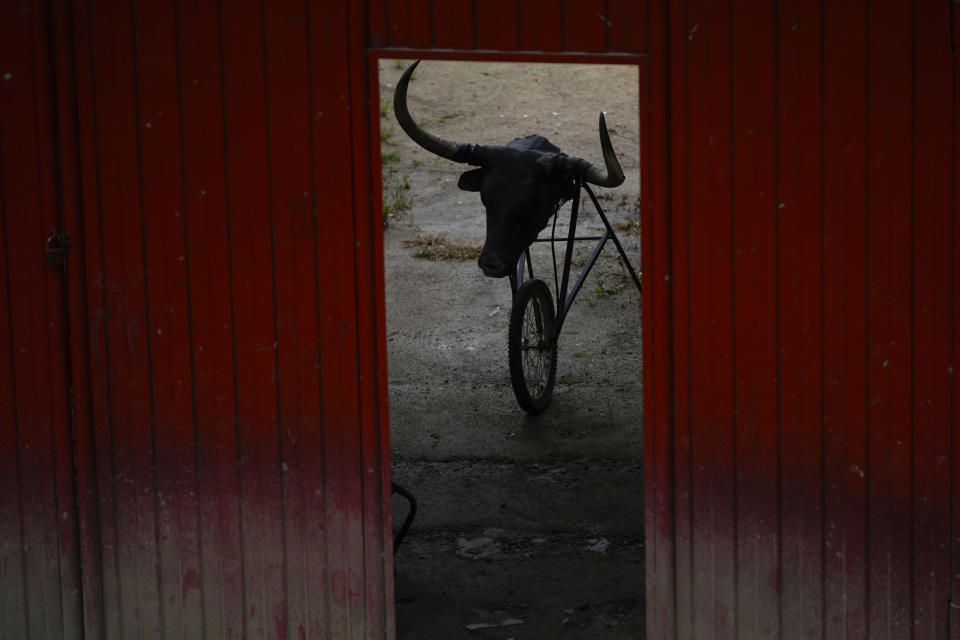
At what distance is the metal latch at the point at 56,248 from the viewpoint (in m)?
4.11

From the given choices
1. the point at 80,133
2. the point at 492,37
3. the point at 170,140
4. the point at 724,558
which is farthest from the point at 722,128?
the point at 80,133

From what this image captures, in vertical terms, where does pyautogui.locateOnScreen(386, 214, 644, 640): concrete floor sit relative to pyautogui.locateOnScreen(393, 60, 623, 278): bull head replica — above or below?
below

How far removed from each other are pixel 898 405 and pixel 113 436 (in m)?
2.76

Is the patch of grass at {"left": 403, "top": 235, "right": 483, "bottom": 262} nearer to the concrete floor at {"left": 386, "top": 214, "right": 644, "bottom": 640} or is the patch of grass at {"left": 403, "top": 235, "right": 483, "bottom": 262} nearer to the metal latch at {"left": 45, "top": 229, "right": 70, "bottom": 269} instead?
the concrete floor at {"left": 386, "top": 214, "right": 644, "bottom": 640}

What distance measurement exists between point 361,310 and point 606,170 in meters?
4.22

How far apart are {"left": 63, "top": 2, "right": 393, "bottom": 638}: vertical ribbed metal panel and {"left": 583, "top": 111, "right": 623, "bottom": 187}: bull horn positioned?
3.85m

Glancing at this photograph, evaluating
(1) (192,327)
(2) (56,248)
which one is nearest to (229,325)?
(1) (192,327)

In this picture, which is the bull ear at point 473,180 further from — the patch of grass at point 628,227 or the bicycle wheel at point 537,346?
the patch of grass at point 628,227

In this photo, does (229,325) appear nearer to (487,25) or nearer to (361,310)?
(361,310)

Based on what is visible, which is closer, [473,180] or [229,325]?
[229,325]

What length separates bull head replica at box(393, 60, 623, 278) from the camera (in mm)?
7871

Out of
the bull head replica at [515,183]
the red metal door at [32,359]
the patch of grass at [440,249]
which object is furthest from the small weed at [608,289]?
the red metal door at [32,359]

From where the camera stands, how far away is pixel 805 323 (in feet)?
13.8

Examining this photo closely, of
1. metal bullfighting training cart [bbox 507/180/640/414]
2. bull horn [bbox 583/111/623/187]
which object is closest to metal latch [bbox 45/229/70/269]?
bull horn [bbox 583/111/623/187]
